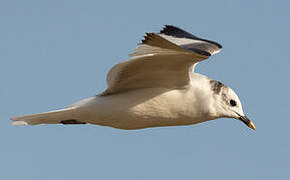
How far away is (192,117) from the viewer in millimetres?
7902

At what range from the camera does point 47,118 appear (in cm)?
785

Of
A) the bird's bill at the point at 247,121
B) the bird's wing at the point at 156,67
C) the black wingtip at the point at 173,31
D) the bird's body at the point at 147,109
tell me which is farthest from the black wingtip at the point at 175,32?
the bird's body at the point at 147,109

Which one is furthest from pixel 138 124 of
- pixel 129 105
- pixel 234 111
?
pixel 234 111

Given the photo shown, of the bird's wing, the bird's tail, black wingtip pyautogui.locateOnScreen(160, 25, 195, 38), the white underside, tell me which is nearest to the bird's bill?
the white underside

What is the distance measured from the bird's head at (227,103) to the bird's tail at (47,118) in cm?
182

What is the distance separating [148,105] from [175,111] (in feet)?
1.13

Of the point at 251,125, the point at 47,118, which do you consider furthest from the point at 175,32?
the point at 47,118

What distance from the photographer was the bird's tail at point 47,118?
7793 mm

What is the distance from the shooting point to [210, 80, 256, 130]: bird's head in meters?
8.10

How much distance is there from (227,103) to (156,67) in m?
1.25

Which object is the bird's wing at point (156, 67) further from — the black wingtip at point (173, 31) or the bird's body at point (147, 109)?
the black wingtip at point (173, 31)

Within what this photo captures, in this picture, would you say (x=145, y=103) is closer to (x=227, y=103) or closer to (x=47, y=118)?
(x=227, y=103)

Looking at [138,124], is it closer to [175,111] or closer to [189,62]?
[175,111]

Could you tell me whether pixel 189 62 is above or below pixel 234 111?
above
